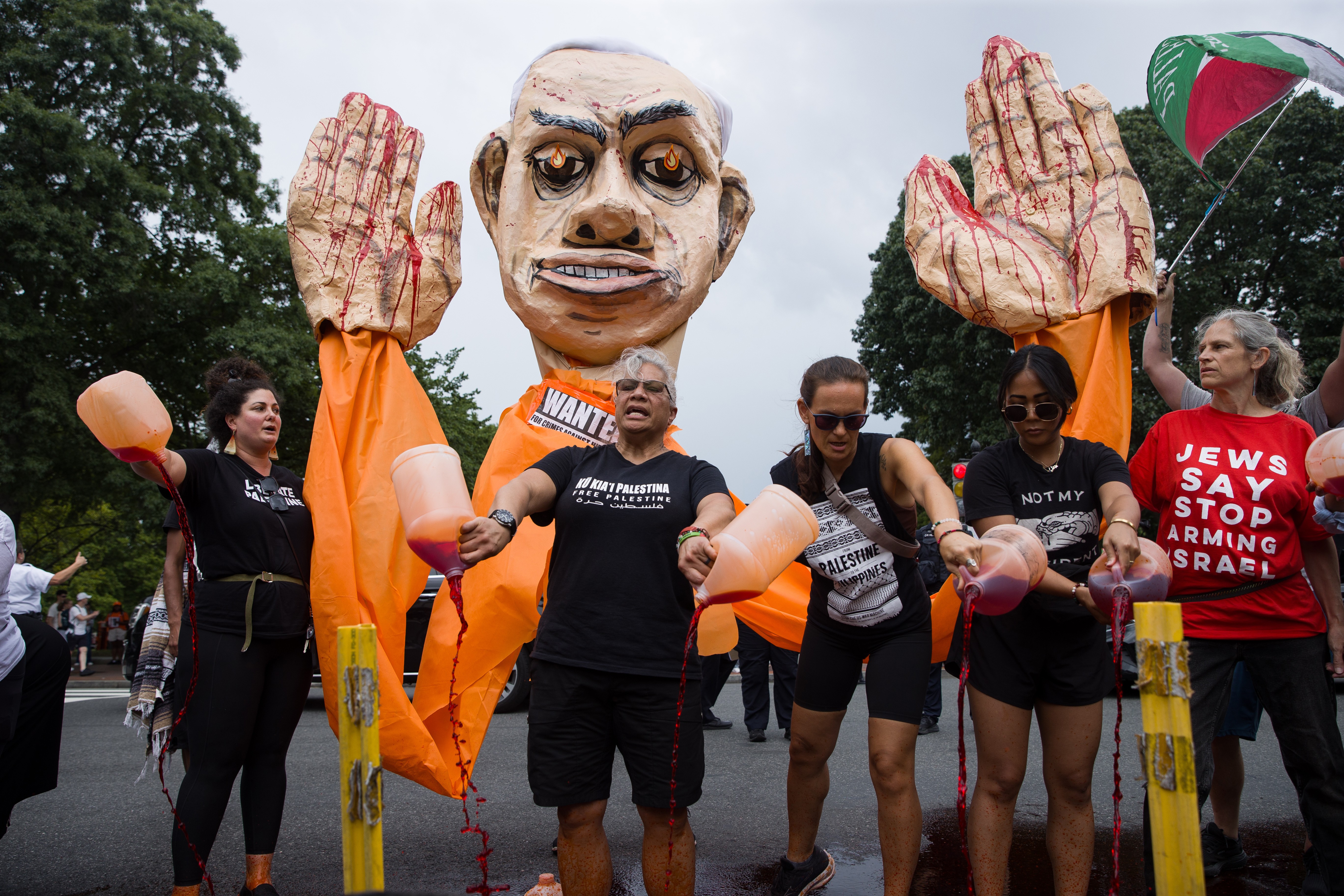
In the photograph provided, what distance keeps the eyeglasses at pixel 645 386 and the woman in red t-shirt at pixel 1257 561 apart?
172 cm

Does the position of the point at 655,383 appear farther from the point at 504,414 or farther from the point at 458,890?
the point at 458,890

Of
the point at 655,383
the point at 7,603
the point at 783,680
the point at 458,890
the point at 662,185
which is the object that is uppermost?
the point at 662,185

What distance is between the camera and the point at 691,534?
7.10 feet

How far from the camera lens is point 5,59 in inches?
468

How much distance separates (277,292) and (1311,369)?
15.2m

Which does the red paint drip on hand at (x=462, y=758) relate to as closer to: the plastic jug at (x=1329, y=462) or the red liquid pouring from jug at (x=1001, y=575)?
the red liquid pouring from jug at (x=1001, y=575)

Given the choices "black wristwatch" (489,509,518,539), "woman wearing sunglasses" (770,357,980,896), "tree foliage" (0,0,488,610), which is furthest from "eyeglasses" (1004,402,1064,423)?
"tree foliage" (0,0,488,610)

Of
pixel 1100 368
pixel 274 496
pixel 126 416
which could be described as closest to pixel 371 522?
pixel 274 496

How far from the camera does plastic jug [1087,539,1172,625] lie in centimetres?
227

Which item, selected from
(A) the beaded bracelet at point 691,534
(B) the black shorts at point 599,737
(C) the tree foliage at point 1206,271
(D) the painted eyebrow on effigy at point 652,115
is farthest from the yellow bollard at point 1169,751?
(C) the tree foliage at point 1206,271

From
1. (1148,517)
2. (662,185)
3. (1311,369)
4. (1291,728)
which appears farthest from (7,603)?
(1148,517)

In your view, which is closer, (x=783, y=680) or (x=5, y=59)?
(x=783, y=680)

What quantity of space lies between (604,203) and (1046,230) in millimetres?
1733

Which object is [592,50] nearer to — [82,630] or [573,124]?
[573,124]
